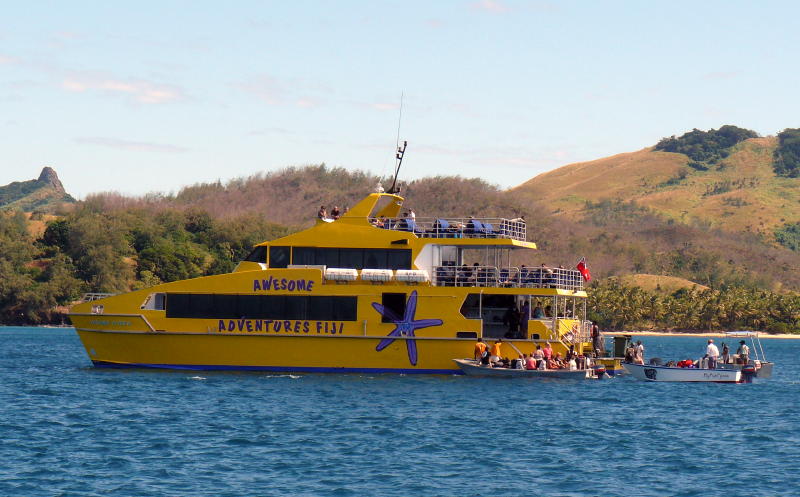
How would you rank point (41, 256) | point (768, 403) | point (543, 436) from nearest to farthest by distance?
point (543, 436)
point (768, 403)
point (41, 256)

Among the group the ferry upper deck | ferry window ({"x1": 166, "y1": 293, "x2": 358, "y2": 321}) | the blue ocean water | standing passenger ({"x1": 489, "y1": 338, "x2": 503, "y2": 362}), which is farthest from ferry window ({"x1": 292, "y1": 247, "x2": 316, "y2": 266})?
standing passenger ({"x1": 489, "y1": 338, "x2": 503, "y2": 362})

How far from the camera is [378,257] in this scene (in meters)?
38.4

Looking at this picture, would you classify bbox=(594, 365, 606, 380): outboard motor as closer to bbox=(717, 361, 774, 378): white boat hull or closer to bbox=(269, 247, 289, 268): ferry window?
bbox=(717, 361, 774, 378): white boat hull

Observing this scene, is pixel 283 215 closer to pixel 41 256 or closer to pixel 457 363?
pixel 41 256

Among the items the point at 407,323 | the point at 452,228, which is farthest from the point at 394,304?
the point at 452,228

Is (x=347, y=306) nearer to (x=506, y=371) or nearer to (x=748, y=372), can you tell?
(x=506, y=371)

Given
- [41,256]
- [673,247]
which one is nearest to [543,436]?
[41,256]

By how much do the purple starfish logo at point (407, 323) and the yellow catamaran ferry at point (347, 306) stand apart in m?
0.03

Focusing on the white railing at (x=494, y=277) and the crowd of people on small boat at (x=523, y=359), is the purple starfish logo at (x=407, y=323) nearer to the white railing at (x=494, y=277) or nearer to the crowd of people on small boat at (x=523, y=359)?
the white railing at (x=494, y=277)

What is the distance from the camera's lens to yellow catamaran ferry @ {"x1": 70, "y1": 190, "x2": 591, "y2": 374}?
1481 inches

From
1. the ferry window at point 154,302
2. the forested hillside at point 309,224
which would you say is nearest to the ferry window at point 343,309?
the ferry window at point 154,302

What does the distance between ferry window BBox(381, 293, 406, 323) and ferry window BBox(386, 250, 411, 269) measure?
1.10m

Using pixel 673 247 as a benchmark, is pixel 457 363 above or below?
below

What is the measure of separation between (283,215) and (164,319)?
127 metres
